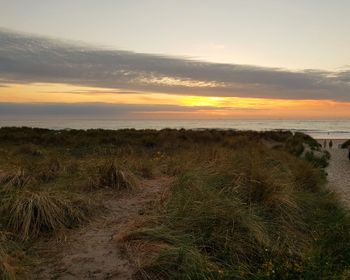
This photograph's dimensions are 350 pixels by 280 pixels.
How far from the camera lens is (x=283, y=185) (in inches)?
313

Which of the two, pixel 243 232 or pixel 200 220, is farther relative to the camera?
pixel 200 220

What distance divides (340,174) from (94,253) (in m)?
15.7

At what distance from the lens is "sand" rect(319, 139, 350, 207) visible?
41.6 feet

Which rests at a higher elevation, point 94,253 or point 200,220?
point 200,220

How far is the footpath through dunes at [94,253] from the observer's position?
441cm

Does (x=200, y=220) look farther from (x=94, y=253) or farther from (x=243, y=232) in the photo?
(x=94, y=253)

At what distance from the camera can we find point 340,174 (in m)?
18.4

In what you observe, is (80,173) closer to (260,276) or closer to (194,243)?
(194,243)

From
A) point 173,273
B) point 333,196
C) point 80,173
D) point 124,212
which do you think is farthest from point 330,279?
point 333,196

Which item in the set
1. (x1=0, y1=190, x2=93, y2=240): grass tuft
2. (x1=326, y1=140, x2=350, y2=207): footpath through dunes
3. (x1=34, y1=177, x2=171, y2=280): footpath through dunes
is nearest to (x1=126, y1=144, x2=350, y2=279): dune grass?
(x1=34, y1=177, x2=171, y2=280): footpath through dunes

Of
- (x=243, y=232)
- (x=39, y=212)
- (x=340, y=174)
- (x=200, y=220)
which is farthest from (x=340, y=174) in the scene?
(x=39, y=212)

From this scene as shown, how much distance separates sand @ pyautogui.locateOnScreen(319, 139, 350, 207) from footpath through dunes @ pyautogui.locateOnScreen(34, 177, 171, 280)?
6.37m

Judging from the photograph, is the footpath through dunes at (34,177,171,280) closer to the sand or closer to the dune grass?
the dune grass

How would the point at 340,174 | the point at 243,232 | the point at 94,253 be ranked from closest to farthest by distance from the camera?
the point at 94,253 < the point at 243,232 < the point at 340,174
